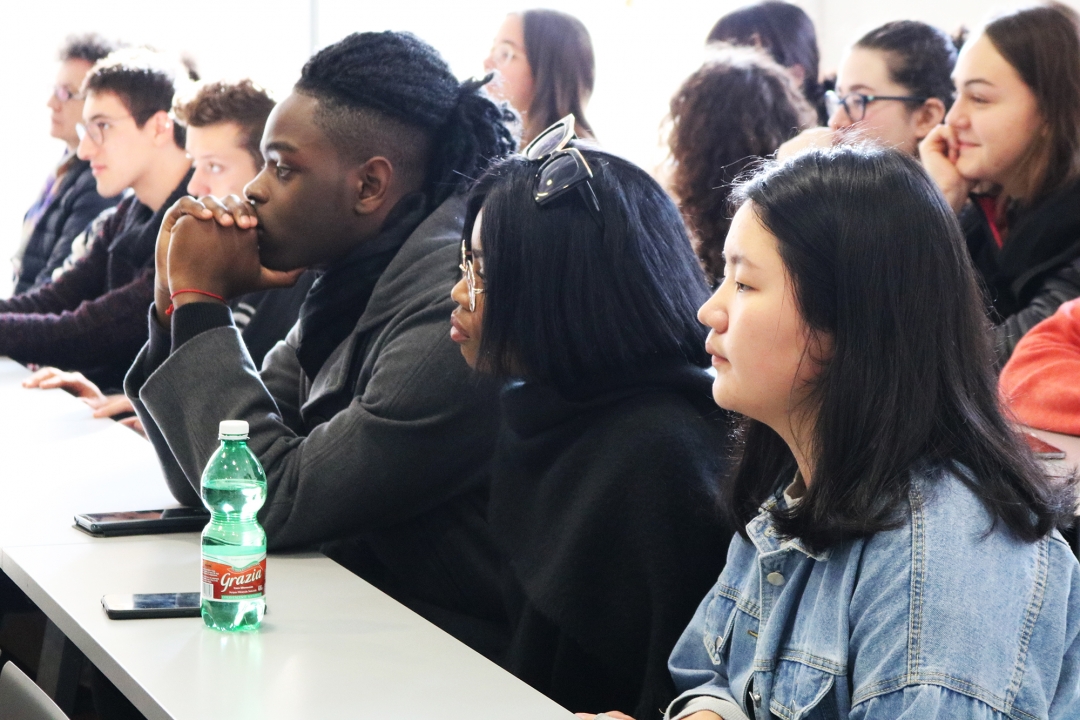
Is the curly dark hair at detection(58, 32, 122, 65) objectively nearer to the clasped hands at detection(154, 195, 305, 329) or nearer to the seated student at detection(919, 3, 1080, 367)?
the clasped hands at detection(154, 195, 305, 329)

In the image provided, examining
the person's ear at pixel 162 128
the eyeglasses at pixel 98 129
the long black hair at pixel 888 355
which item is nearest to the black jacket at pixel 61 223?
the eyeglasses at pixel 98 129

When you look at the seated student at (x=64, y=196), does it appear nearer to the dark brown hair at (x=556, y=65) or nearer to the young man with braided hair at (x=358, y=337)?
the dark brown hair at (x=556, y=65)

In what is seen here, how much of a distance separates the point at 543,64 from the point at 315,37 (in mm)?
1759

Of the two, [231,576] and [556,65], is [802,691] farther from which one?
[556,65]

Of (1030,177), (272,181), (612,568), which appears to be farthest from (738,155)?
(612,568)

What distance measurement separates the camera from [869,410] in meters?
1.10

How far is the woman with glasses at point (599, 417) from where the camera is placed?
1449 mm

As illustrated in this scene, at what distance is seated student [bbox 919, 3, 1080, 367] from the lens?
8.19 feet

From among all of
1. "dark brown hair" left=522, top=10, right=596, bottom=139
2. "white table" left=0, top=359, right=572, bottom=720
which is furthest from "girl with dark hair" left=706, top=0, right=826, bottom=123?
"white table" left=0, top=359, right=572, bottom=720

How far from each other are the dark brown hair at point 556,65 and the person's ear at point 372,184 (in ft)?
6.71

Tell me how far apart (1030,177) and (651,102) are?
3.17 m

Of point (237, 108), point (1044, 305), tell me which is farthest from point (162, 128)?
point (1044, 305)

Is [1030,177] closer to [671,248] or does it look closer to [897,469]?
[671,248]

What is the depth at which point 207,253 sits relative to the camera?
1.78 m
